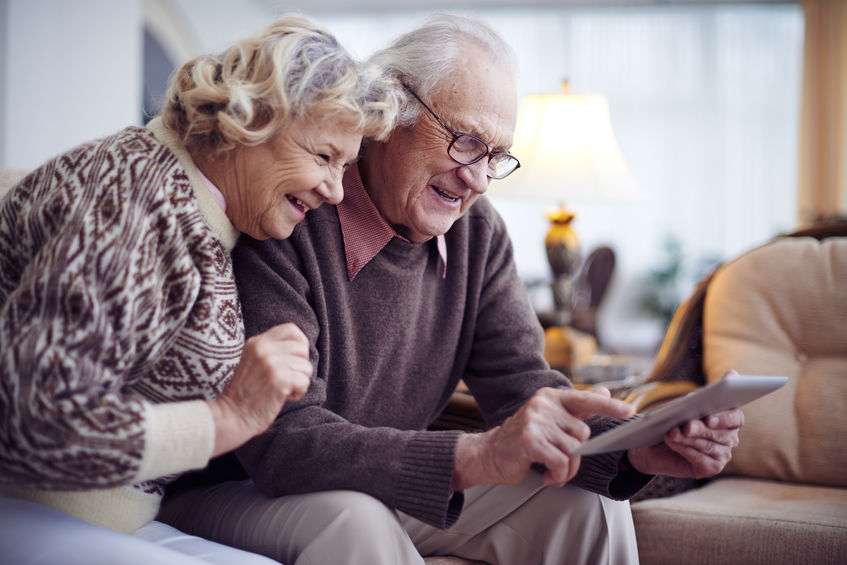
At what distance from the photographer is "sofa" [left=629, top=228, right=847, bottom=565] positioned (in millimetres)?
1482

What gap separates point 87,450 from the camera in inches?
32.8

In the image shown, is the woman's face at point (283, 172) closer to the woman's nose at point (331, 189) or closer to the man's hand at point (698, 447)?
the woman's nose at point (331, 189)

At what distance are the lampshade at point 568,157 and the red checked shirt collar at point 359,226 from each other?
2.85 ft

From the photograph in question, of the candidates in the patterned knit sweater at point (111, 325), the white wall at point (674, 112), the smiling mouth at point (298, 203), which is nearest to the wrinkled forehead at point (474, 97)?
the smiling mouth at point (298, 203)

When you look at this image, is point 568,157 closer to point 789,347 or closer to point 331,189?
point 789,347

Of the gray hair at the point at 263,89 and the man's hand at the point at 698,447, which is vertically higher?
the gray hair at the point at 263,89

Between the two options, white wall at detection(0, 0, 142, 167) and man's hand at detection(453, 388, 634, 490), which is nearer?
man's hand at detection(453, 388, 634, 490)

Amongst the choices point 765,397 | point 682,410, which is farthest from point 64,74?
point 682,410

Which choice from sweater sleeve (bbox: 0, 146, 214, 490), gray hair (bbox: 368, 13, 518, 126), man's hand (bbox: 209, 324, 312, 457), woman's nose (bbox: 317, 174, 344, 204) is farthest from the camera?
gray hair (bbox: 368, 13, 518, 126)

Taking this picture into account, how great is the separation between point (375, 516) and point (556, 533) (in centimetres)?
39

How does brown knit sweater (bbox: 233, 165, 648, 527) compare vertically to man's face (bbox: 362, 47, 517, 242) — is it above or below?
below

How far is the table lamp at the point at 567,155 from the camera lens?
87.8 inches

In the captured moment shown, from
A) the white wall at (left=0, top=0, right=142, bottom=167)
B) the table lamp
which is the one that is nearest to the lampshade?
the table lamp

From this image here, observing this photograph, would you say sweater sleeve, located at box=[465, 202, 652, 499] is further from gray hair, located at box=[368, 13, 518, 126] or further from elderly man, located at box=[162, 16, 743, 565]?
gray hair, located at box=[368, 13, 518, 126]
